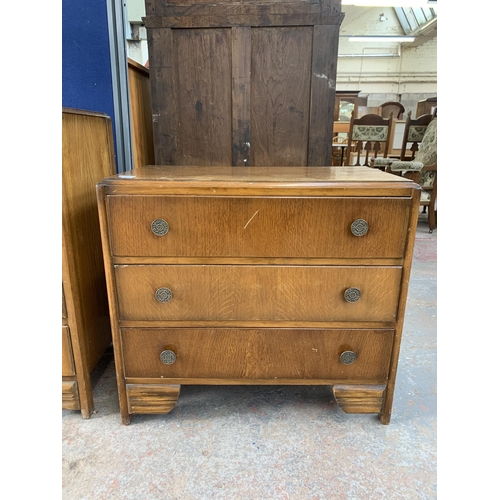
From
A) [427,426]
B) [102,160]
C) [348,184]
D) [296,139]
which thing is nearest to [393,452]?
[427,426]

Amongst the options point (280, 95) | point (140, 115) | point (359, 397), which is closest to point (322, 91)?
point (280, 95)

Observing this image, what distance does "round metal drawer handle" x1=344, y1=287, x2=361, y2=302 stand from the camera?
1.07 meters

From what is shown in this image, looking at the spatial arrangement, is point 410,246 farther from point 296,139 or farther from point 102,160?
point 102,160

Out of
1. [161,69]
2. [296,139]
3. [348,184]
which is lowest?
[348,184]

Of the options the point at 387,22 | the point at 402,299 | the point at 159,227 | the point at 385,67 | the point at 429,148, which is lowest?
the point at 402,299

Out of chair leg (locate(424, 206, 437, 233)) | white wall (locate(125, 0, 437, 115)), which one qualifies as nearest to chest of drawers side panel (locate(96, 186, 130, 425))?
chair leg (locate(424, 206, 437, 233))

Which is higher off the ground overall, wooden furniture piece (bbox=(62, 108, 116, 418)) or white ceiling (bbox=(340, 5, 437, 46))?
white ceiling (bbox=(340, 5, 437, 46))

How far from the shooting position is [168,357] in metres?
1.14

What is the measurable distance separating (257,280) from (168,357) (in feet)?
1.25

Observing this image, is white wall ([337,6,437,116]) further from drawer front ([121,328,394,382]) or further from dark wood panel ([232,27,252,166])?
drawer front ([121,328,394,382])

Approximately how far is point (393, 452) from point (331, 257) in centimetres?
64

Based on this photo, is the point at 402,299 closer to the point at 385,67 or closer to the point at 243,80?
the point at 243,80

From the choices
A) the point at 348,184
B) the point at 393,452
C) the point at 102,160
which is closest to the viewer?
the point at 348,184

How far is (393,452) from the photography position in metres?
1.11
